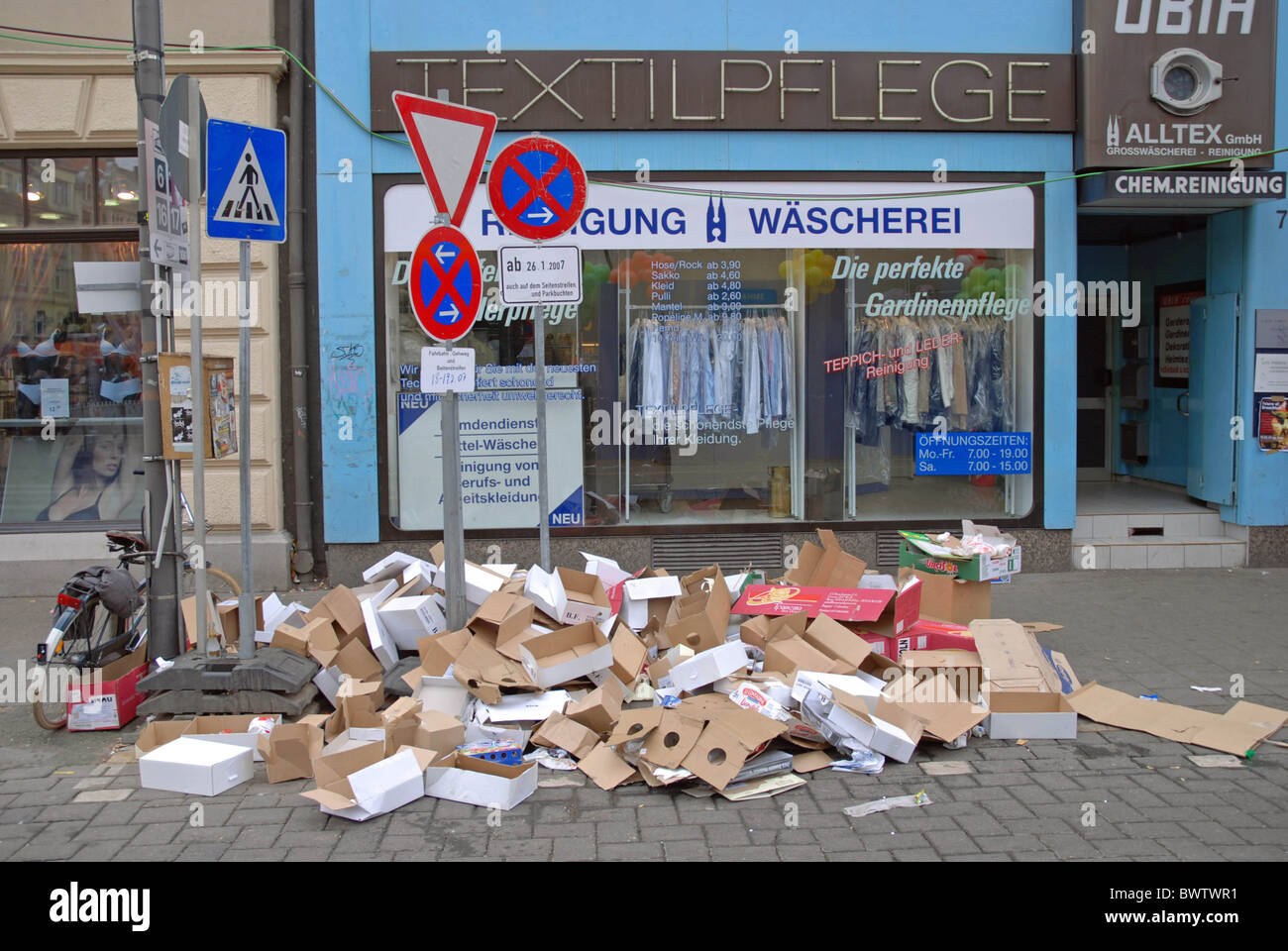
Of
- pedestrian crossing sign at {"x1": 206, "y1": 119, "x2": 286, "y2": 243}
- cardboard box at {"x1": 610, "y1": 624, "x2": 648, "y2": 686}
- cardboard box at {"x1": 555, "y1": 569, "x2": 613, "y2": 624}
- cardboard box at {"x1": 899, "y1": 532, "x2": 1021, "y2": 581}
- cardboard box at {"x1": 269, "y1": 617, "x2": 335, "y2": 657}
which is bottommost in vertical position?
cardboard box at {"x1": 610, "y1": 624, "x2": 648, "y2": 686}

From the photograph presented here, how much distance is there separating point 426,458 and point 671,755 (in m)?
4.84

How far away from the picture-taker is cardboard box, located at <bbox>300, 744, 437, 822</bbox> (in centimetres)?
450

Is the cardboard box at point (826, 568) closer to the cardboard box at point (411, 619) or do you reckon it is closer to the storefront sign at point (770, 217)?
the cardboard box at point (411, 619)

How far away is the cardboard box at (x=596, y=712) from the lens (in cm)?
534

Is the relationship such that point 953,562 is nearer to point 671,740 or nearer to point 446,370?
point 671,740

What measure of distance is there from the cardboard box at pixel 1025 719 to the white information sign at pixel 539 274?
10.9ft

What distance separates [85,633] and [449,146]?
329 cm

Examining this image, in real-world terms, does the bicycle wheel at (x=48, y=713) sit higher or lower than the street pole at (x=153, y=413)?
lower

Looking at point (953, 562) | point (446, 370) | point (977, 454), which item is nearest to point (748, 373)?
point (977, 454)

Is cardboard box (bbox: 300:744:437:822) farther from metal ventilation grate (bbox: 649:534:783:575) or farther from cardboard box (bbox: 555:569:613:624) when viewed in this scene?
metal ventilation grate (bbox: 649:534:783:575)

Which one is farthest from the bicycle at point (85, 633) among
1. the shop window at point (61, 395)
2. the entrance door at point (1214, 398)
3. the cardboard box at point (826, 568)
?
the entrance door at point (1214, 398)

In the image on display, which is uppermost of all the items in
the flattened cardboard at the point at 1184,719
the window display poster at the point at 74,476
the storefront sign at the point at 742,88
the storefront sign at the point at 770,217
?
the storefront sign at the point at 742,88

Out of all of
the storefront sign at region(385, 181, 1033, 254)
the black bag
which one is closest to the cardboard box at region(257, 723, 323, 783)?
the black bag

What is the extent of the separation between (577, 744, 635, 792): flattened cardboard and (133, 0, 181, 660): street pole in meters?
2.65
